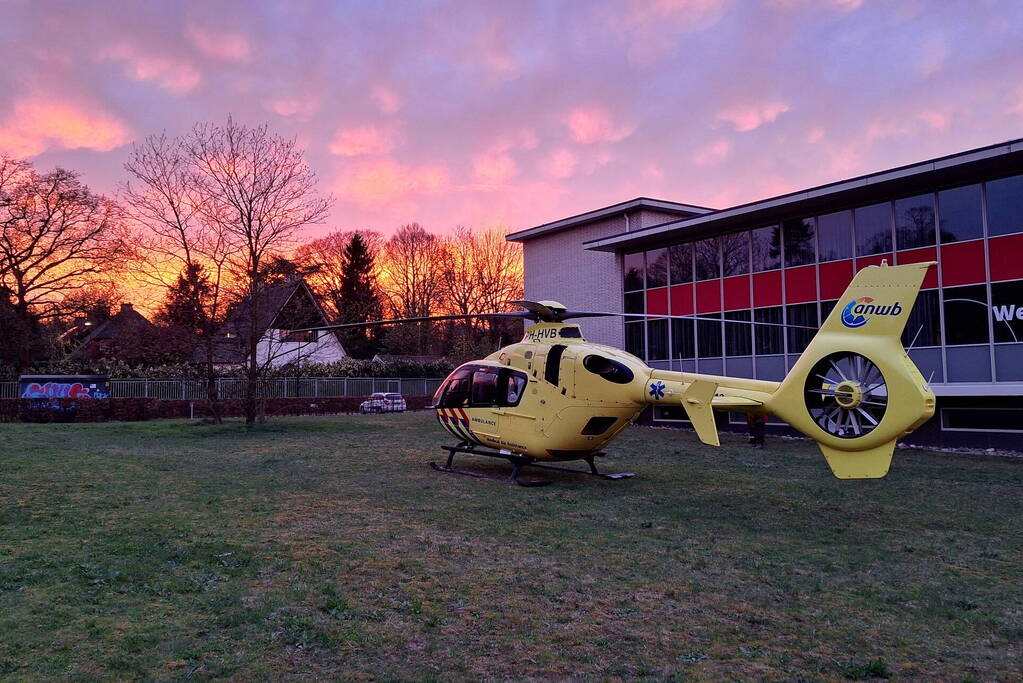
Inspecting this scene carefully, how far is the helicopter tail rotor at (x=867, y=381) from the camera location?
8805mm

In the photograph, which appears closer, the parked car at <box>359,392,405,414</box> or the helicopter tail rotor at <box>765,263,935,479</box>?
the helicopter tail rotor at <box>765,263,935,479</box>

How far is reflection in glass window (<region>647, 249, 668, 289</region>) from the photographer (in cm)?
2828

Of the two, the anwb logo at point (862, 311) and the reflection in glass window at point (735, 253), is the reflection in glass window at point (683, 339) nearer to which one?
the reflection in glass window at point (735, 253)

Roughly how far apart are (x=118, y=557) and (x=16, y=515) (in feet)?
10.4

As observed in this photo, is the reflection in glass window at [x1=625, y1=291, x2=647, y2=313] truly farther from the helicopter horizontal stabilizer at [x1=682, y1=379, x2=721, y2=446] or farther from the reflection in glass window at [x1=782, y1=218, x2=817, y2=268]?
the helicopter horizontal stabilizer at [x1=682, y1=379, x2=721, y2=446]

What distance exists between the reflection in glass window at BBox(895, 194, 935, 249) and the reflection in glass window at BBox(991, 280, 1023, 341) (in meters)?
2.28

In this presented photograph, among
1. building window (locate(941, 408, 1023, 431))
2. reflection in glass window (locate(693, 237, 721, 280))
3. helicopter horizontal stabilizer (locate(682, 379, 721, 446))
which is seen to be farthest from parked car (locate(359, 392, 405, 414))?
helicopter horizontal stabilizer (locate(682, 379, 721, 446))

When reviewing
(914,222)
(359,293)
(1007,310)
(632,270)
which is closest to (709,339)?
(632,270)

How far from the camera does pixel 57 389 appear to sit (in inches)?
1210

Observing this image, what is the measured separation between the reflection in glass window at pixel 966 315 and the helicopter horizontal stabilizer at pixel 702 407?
13.3 metres

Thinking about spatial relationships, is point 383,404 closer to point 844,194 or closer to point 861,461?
point 844,194

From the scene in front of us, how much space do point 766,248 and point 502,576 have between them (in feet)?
67.2

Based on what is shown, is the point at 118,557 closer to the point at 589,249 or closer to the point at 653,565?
the point at 653,565

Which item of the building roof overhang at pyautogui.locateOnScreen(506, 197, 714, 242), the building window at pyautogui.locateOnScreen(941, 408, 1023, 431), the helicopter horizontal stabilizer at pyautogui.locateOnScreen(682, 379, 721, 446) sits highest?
the building roof overhang at pyautogui.locateOnScreen(506, 197, 714, 242)
